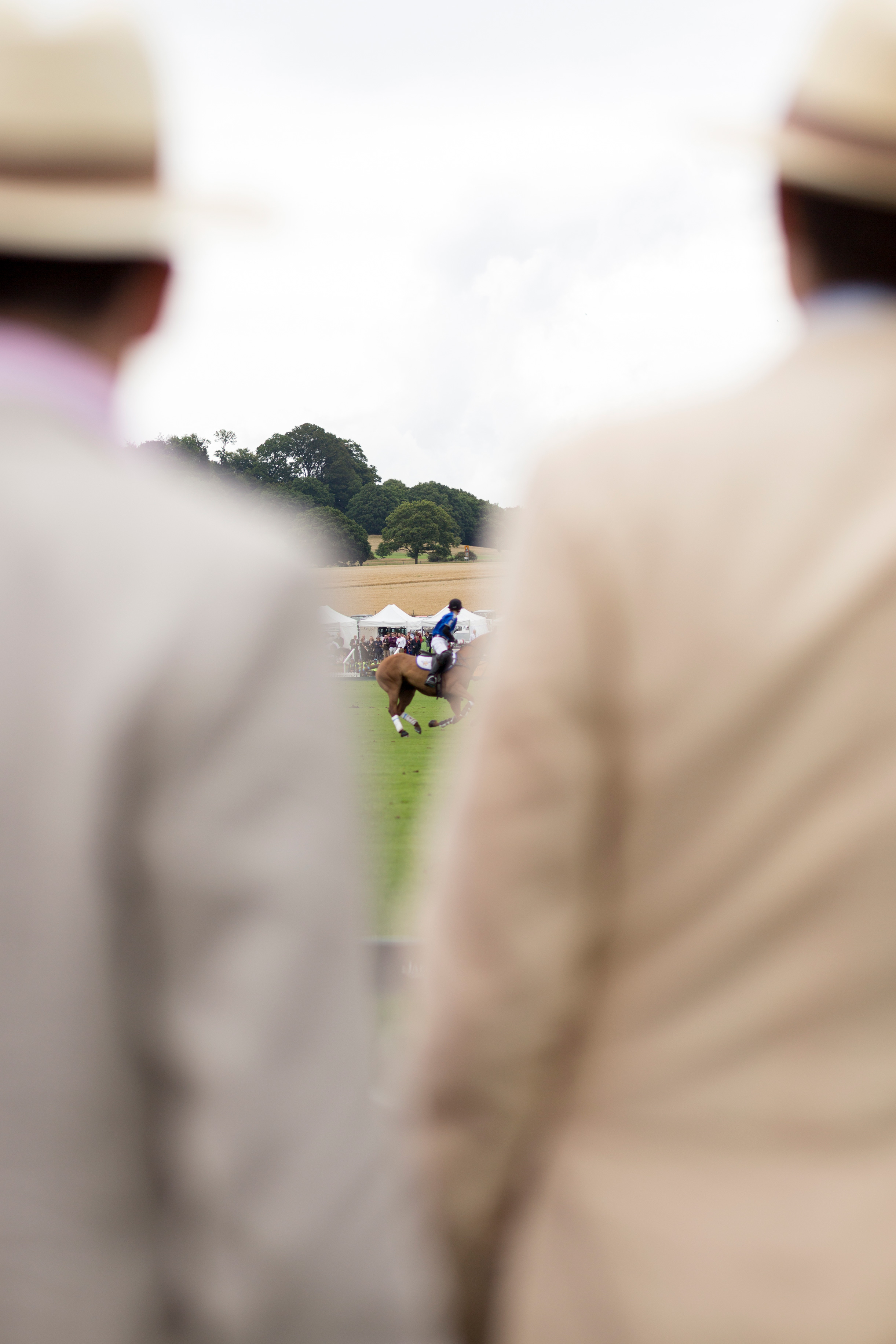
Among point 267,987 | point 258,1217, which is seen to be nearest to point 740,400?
point 267,987

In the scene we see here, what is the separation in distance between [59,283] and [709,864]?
31.9 inches

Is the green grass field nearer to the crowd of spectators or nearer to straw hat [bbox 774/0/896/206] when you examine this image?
straw hat [bbox 774/0/896/206]

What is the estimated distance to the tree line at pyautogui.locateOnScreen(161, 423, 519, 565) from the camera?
7012cm

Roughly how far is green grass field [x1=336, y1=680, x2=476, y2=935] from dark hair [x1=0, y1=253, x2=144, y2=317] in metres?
0.41

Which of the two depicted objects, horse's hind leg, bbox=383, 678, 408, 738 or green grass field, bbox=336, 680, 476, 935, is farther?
horse's hind leg, bbox=383, 678, 408, 738

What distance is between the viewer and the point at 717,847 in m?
1.08

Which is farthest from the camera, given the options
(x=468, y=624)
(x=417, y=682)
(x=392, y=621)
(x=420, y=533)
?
(x=420, y=533)

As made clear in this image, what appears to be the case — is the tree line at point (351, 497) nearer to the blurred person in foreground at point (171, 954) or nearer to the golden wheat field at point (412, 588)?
the golden wheat field at point (412, 588)

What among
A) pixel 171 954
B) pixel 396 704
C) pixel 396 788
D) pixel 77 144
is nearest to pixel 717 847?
pixel 171 954

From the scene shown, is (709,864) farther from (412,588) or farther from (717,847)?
(412,588)

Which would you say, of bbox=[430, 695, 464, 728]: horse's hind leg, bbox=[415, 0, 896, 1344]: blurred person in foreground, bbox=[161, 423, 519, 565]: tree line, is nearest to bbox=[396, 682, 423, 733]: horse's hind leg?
bbox=[430, 695, 464, 728]: horse's hind leg

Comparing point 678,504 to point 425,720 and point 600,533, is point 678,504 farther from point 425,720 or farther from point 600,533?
point 425,720

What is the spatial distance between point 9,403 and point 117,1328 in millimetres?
738

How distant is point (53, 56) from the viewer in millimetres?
926
